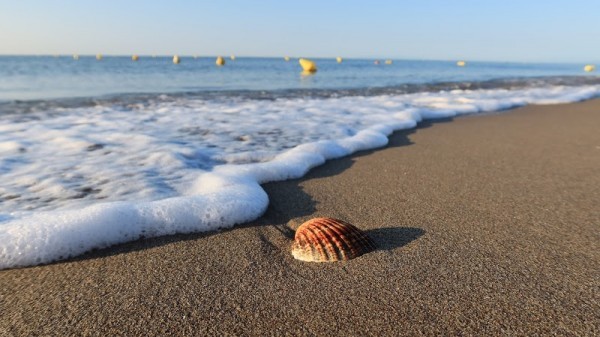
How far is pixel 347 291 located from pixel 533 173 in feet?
8.87

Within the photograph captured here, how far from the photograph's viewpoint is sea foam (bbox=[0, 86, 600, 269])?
2.27 meters

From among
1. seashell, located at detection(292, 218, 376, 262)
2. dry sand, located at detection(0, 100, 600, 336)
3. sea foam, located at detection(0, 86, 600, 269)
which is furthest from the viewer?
sea foam, located at detection(0, 86, 600, 269)

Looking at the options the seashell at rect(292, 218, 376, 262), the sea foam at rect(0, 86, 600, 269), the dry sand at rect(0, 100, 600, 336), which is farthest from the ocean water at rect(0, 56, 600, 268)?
the seashell at rect(292, 218, 376, 262)

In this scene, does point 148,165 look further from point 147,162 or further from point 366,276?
point 366,276

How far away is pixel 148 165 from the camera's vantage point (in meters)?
3.66

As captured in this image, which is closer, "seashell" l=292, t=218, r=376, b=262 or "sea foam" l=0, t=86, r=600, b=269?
"seashell" l=292, t=218, r=376, b=262

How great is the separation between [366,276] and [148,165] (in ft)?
8.36

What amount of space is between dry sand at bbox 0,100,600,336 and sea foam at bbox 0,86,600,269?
156 millimetres

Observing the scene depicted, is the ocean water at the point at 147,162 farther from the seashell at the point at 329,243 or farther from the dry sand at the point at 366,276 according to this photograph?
the seashell at the point at 329,243

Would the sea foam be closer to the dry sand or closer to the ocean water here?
the ocean water

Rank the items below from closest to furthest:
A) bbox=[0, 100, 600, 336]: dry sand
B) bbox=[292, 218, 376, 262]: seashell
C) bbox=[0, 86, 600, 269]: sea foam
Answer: bbox=[0, 100, 600, 336]: dry sand → bbox=[292, 218, 376, 262]: seashell → bbox=[0, 86, 600, 269]: sea foam

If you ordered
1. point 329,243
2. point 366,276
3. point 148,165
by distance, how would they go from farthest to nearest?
1. point 148,165
2. point 329,243
3. point 366,276

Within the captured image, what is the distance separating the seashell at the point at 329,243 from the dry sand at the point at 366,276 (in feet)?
0.17

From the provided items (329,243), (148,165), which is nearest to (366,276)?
(329,243)
